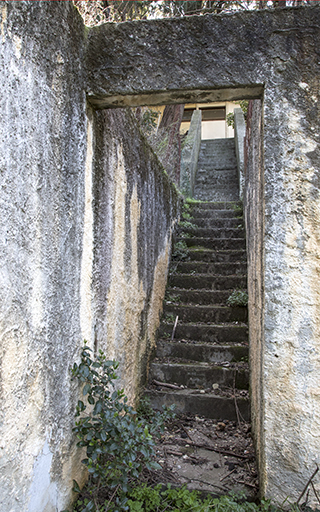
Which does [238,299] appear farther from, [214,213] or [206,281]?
[214,213]

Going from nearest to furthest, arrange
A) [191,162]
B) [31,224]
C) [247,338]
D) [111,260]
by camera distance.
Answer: [31,224] → [111,260] → [247,338] → [191,162]

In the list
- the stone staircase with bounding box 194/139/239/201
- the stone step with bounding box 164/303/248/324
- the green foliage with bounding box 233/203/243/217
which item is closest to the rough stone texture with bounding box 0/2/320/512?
the stone step with bounding box 164/303/248/324

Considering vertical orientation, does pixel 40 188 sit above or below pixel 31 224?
above

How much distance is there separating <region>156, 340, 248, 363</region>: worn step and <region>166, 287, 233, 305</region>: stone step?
0.76 m

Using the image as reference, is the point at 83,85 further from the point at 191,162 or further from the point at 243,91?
the point at 191,162

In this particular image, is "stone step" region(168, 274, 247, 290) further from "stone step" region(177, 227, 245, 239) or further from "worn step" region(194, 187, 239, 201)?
"worn step" region(194, 187, 239, 201)

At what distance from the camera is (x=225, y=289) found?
489 centimetres

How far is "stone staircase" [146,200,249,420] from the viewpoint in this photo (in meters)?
3.56

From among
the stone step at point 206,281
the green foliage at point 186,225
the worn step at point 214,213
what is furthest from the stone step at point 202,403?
the worn step at point 214,213

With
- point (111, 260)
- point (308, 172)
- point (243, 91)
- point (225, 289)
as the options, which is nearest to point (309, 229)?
point (308, 172)

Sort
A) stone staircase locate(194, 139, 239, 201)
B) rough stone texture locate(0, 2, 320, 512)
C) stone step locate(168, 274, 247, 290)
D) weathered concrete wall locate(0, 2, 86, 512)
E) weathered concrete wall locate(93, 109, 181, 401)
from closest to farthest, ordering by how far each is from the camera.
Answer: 1. weathered concrete wall locate(0, 2, 86, 512)
2. rough stone texture locate(0, 2, 320, 512)
3. weathered concrete wall locate(93, 109, 181, 401)
4. stone step locate(168, 274, 247, 290)
5. stone staircase locate(194, 139, 239, 201)

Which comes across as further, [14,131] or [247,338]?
[247,338]

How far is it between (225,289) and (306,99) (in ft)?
9.96

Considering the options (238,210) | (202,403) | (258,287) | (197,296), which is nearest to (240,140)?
(238,210)
